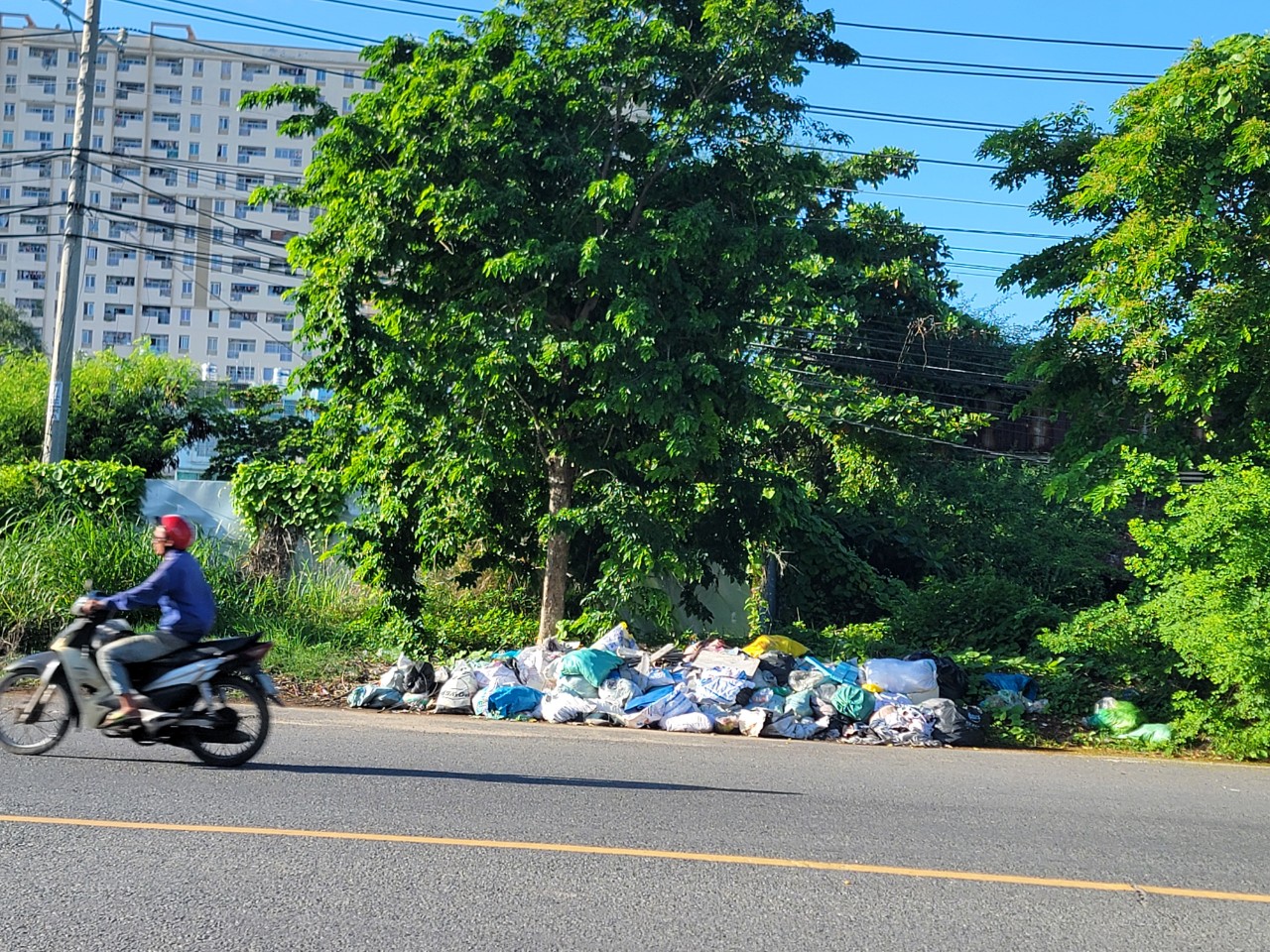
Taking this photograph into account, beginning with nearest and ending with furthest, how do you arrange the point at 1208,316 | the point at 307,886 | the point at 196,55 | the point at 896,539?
the point at 307,886 < the point at 1208,316 < the point at 896,539 < the point at 196,55

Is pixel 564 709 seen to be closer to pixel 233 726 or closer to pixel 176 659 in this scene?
pixel 233 726

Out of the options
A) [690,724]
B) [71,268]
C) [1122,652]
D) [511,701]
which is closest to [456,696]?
[511,701]

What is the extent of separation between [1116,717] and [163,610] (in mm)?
9103

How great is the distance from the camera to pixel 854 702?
11109mm

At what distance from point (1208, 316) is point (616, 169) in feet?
21.4

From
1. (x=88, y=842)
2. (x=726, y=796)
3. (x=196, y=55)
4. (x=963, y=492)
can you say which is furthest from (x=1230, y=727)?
(x=196, y=55)

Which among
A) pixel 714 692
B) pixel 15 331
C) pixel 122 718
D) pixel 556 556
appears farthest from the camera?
pixel 15 331

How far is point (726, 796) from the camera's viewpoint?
7422 mm

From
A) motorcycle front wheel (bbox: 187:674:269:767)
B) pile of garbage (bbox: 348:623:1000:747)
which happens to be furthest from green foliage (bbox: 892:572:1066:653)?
motorcycle front wheel (bbox: 187:674:269:767)

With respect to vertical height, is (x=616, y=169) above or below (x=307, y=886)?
above

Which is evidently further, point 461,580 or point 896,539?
point 896,539

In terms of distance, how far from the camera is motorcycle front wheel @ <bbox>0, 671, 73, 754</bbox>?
779 centimetres

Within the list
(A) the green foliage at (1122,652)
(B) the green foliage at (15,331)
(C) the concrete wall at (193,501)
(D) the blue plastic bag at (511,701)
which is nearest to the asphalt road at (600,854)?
(D) the blue plastic bag at (511,701)

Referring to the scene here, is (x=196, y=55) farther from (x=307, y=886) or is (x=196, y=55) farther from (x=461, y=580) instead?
(x=307, y=886)
